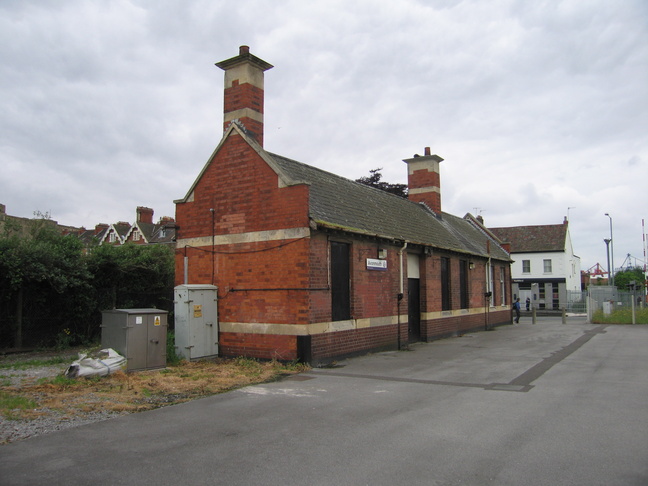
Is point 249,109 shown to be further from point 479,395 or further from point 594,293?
point 594,293

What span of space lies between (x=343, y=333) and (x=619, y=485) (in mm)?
8665

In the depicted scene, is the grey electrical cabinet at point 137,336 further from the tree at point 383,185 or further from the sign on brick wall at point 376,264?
the tree at point 383,185

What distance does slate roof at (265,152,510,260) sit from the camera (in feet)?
44.8

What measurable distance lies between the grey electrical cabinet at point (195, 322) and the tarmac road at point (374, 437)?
304 cm

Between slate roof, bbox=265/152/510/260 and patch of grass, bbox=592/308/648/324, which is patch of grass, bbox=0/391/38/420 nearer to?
slate roof, bbox=265/152/510/260

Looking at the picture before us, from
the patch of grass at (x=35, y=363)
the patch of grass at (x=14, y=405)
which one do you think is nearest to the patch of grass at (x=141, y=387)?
the patch of grass at (x=14, y=405)

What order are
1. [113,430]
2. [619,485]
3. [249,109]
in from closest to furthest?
1. [619,485]
2. [113,430]
3. [249,109]

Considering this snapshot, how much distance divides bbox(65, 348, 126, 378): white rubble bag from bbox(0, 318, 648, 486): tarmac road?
2631 millimetres

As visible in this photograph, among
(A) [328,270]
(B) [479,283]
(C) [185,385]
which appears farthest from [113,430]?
(B) [479,283]

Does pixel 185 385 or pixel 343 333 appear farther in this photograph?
pixel 343 333

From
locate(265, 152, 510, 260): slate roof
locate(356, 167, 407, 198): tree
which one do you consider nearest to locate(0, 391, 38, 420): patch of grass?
locate(265, 152, 510, 260): slate roof

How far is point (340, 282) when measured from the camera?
1327 centimetres

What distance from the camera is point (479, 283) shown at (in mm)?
23906

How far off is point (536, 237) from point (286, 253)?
45852 mm
